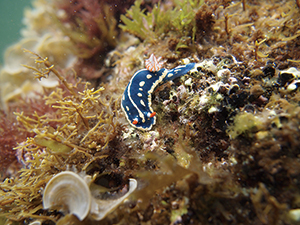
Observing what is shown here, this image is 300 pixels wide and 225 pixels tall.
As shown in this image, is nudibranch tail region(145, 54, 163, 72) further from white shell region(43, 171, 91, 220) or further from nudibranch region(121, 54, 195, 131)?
white shell region(43, 171, 91, 220)

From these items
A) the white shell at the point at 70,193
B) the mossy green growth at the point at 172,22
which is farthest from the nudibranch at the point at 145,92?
the white shell at the point at 70,193

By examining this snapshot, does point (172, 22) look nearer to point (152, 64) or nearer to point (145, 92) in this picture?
point (152, 64)

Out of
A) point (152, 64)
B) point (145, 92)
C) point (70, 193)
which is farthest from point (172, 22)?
point (70, 193)

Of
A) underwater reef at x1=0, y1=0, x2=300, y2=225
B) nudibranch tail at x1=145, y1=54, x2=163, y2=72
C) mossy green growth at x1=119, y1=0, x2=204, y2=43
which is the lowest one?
underwater reef at x1=0, y1=0, x2=300, y2=225

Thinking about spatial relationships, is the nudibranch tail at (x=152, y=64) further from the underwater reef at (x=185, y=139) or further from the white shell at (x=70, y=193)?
the white shell at (x=70, y=193)

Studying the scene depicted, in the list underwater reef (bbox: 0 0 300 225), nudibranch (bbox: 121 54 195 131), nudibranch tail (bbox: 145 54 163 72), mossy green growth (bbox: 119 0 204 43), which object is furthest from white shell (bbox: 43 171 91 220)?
mossy green growth (bbox: 119 0 204 43)

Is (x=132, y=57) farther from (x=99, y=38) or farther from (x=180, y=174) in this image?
(x=180, y=174)

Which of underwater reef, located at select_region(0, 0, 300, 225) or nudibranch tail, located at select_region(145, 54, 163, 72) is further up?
nudibranch tail, located at select_region(145, 54, 163, 72)
